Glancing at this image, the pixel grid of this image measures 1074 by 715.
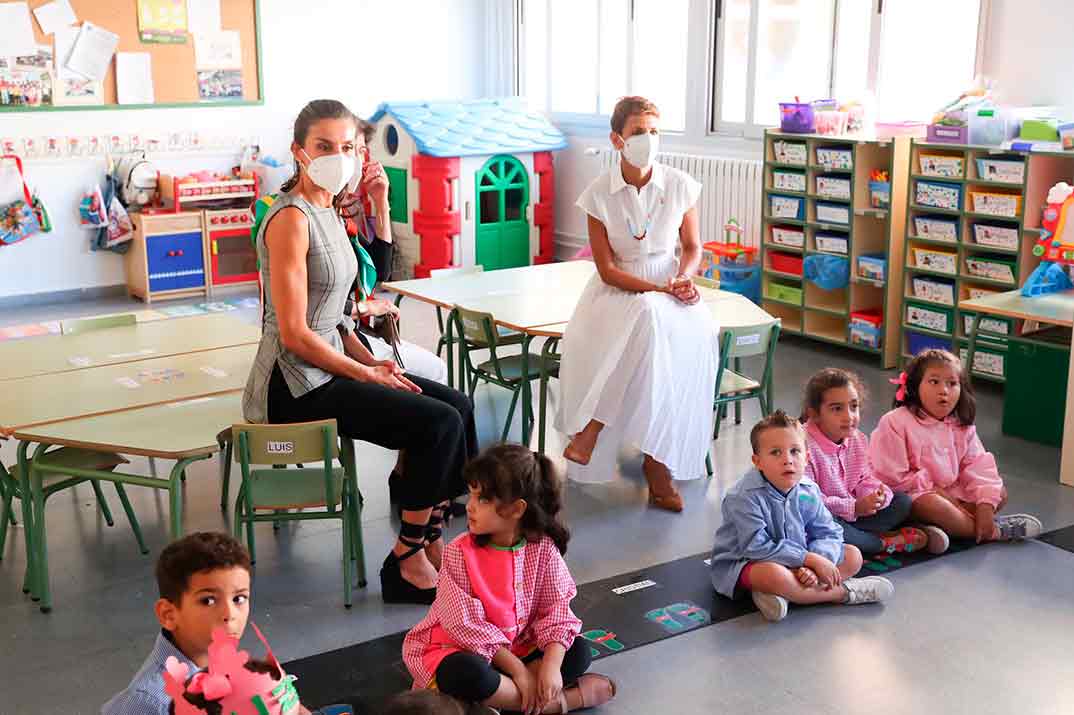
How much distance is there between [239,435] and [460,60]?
22.3 feet

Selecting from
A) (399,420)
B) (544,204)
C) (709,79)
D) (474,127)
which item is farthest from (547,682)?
(544,204)

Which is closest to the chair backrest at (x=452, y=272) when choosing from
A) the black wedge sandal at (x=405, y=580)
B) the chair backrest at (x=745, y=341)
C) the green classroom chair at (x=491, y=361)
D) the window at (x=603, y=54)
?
the green classroom chair at (x=491, y=361)

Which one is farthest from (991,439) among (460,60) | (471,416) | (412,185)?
(460,60)

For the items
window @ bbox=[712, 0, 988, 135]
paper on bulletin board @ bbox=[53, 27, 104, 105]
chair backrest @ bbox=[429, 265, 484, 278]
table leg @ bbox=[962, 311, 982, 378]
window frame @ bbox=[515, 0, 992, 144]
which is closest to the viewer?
table leg @ bbox=[962, 311, 982, 378]

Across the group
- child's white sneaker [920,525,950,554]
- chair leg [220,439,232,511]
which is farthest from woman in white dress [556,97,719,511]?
chair leg [220,439,232,511]

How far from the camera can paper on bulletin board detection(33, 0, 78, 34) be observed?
749cm

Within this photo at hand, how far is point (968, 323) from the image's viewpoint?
5.81 metres

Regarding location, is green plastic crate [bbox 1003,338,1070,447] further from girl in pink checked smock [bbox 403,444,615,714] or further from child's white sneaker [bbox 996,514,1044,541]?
girl in pink checked smock [bbox 403,444,615,714]

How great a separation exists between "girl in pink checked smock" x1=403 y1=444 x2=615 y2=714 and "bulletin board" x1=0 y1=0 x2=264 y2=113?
6.06 meters

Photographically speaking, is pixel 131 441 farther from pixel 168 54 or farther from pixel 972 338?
pixel 168 54

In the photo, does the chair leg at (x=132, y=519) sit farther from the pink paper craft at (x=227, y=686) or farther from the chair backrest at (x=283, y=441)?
the pink paper craft at (x=227, y=686)

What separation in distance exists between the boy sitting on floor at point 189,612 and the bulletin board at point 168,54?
6.46 meters

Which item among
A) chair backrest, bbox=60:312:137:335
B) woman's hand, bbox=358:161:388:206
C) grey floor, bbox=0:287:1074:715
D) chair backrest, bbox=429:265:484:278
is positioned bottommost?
grey floor, bbox=0:287:1074:715

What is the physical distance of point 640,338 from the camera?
13.8ft
